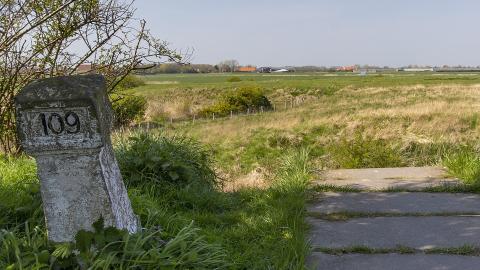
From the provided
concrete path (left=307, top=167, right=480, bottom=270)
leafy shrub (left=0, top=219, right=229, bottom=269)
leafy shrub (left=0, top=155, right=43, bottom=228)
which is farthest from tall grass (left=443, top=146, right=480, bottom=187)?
leafy shrub (left=0, top=155, right=43, bottom=228)

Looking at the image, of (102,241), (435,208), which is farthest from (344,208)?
(102,241)

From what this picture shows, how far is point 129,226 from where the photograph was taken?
9.93 ft

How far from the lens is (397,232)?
4.05m

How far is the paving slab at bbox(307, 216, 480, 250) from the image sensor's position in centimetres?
378

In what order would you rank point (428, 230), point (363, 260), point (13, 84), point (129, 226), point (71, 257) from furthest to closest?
point (13, 84), point (428, 230), point (363, 260), point (129, 226), point (71, 257)

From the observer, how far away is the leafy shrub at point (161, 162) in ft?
16.4

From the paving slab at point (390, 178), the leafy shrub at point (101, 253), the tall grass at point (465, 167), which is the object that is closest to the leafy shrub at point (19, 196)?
the leafy shrub at point (101, 253)

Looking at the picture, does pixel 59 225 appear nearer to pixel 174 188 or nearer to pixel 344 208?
pixel 174 188

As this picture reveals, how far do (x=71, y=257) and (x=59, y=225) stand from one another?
0.40 metres

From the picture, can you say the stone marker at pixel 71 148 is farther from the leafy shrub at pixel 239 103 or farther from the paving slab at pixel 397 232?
the leafy shrub at pixel 239 103

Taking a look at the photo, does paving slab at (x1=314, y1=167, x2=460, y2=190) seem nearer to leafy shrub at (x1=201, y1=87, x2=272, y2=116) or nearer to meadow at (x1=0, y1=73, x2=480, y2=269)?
meadow at (x1=0, y1=73, x2=480, y2=269)

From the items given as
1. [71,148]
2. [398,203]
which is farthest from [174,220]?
[398,203]

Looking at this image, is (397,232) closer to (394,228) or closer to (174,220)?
(394,228)

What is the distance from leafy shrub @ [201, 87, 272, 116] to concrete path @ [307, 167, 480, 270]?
97.2 feet
